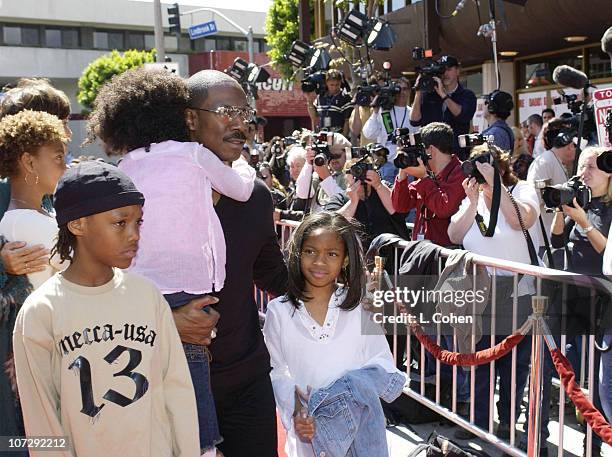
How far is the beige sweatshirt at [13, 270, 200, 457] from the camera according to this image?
203 cm

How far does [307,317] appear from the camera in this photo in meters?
3.01

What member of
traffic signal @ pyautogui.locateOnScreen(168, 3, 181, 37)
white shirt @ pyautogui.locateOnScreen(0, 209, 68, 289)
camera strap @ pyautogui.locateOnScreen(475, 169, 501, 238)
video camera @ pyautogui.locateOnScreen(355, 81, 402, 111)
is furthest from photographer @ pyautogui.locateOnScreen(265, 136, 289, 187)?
traffic signal @ pyautogui.locateOnScreen(168, 3, 181, 37)

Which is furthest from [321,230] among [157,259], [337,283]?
[157,259]

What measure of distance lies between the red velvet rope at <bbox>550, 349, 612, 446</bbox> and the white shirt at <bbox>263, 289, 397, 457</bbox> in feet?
2.99

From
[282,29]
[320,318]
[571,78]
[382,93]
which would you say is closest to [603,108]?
[571,78]

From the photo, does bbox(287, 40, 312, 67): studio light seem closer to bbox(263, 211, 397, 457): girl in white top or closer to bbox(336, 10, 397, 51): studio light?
bbox(336, 10, 397, 51): studio light

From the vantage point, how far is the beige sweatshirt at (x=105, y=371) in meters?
2.03

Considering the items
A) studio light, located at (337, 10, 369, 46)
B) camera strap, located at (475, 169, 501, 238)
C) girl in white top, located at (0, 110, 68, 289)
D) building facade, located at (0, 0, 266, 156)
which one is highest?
building facade, located at (0, 0, 266, 156)

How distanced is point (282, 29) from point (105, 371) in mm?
23488

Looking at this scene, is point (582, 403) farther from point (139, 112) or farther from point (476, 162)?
point (139, 112)

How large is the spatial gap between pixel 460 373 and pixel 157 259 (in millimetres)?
2958

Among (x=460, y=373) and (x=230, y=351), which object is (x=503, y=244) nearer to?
(x=460, y=373)

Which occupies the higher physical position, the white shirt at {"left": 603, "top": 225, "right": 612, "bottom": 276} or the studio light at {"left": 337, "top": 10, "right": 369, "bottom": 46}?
the studio light at {"left": 337, "top": 10, "right": 369, "bottom": 46}

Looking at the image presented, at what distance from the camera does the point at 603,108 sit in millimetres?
4090
